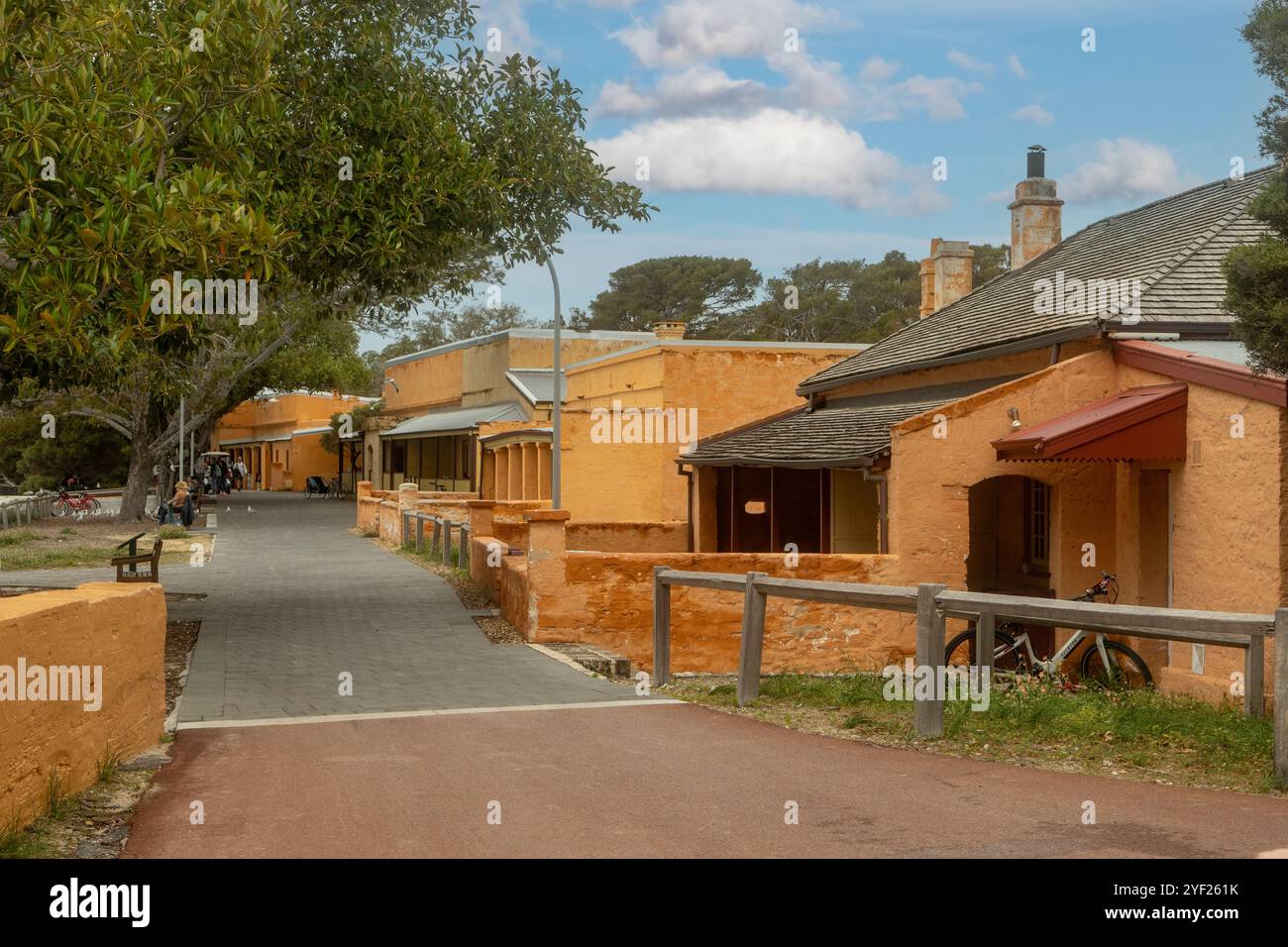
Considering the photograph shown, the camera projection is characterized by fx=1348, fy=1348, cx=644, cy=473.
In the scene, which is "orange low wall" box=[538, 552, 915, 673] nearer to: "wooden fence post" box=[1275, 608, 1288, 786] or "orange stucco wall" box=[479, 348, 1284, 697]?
"orange stucco wall" box=[479, 348, 1284, 697]

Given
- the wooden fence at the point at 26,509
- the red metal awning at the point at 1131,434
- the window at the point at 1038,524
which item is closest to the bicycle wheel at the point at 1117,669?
the red metal awning at the point at 1131,434

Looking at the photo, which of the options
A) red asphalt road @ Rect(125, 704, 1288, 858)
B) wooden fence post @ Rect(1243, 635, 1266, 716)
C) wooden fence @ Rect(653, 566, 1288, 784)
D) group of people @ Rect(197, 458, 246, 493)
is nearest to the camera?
red asphalt road @ Rect(125, 704, 1288, 858)

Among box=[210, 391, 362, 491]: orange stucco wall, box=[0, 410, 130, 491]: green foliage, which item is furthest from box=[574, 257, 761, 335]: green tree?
box=[0, 410, 130, 491]: green foliage

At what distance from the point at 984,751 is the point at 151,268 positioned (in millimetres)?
7326

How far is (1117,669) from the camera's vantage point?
12633mm

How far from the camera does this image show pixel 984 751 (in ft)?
26.5

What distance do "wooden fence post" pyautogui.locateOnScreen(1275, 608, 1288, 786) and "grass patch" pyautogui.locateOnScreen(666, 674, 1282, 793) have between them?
12cm

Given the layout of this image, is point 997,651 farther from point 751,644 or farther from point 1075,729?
point 1075,729

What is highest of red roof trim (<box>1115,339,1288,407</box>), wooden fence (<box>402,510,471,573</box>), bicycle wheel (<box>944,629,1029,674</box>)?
red roof trim (<box>1115,339,1288,407</box>)

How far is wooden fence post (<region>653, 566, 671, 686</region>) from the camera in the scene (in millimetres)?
11484

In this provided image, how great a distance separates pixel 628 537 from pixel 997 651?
11.2 m

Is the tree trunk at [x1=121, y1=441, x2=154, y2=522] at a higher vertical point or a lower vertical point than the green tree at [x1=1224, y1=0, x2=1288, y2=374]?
lower

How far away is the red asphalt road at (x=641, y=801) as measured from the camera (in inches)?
231

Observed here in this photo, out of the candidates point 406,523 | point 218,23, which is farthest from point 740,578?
point 406,523
